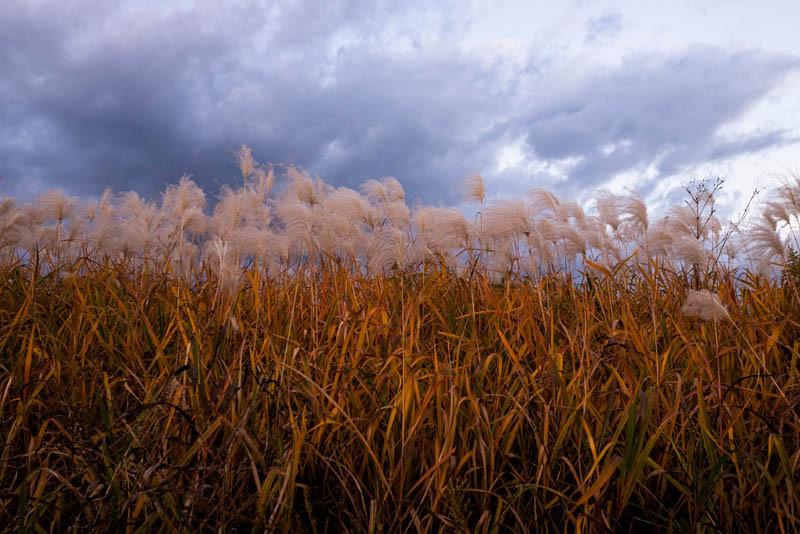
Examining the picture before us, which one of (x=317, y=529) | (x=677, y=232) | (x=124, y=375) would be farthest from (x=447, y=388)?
(x=677, y=232)

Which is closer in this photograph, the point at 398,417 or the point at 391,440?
the point at 391,440

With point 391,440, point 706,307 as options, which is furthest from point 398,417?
point 706,307

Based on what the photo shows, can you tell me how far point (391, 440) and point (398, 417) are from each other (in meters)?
A: 0.23

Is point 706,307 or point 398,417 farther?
point 398,417

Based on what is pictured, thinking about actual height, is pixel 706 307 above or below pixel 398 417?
above

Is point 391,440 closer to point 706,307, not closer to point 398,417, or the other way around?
point 398,417

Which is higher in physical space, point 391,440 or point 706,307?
point 706,307

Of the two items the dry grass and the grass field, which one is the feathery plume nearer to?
the grass field

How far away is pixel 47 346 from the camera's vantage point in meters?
3.62

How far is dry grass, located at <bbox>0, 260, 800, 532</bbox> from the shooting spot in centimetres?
225

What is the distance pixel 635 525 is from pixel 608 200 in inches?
128

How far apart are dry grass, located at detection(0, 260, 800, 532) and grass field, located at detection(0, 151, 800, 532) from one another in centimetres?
1

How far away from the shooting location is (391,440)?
2.49 meters

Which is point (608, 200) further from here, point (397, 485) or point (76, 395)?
point (76, 395)
